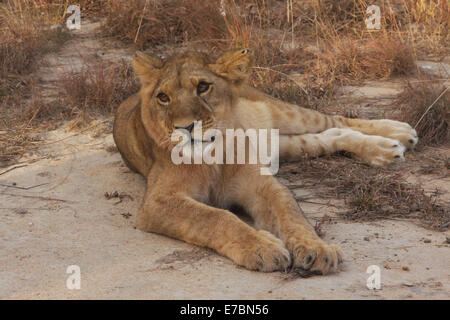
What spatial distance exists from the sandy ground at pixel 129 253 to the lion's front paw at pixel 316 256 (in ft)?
0.23

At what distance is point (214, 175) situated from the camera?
373cm

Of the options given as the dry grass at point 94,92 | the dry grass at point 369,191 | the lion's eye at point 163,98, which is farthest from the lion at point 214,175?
the dry grass at point 94,92

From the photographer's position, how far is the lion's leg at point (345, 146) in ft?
14.5

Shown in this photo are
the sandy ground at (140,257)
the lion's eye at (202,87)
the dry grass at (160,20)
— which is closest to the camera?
the sandy ground at (140,257)

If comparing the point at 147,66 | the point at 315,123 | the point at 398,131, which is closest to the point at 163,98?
the point at 147,66

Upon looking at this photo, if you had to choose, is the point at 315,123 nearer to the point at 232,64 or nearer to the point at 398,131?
the point at 398,131

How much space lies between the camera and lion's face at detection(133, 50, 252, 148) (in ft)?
11.0

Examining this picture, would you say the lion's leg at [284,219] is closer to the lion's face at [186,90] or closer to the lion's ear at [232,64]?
the lion's face at [186,90]

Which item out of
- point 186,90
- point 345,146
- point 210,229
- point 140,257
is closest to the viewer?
point 140,257

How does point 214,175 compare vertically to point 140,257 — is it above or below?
above

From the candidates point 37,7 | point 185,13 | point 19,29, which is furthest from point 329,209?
point 37,7

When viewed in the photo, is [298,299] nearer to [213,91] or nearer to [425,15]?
[213,91]

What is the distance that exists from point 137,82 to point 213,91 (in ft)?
8.37

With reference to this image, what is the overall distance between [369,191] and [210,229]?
3.81 ft
